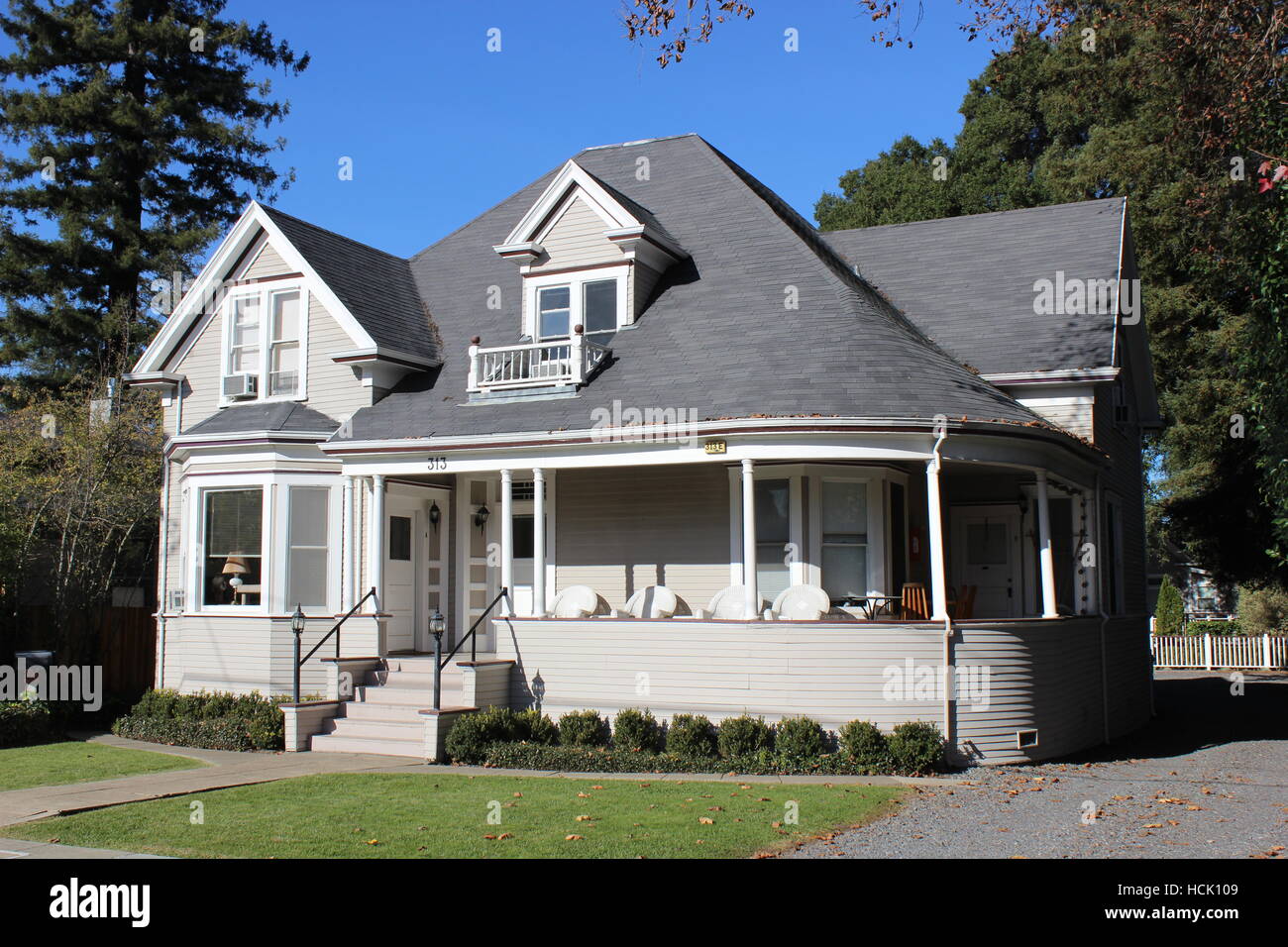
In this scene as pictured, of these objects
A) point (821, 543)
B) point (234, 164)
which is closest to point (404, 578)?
point (821, 543)

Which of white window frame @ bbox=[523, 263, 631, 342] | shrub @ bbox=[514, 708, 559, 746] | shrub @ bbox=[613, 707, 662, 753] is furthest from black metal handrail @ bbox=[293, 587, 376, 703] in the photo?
white window frame @ bbox=[523, 263, 631, 342]

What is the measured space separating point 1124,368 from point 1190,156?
8.85 meters

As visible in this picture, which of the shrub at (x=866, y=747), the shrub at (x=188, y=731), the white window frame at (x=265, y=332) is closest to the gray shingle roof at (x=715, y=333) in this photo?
the white window frame at (x=265, y=332)

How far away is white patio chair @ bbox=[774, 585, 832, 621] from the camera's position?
1442 centimetres

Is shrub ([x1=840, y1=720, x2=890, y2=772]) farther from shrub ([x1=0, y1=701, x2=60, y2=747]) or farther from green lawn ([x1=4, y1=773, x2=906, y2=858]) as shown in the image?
shrub ([x1=0, y1=701, x2=60, y2=747])

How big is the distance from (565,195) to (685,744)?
29.3 ft

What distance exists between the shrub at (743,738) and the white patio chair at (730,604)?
5.82 ft

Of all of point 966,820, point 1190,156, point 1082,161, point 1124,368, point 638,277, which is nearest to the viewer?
point 966,820

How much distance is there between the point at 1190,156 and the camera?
26.7 meters

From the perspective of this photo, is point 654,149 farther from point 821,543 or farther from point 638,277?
point 821,543

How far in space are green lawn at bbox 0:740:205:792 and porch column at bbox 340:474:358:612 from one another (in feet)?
11.2

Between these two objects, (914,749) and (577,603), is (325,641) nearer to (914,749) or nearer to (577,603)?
(577,603)

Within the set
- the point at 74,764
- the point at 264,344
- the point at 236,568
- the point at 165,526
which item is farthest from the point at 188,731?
the point at 264,344

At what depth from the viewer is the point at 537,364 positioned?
17.2m
